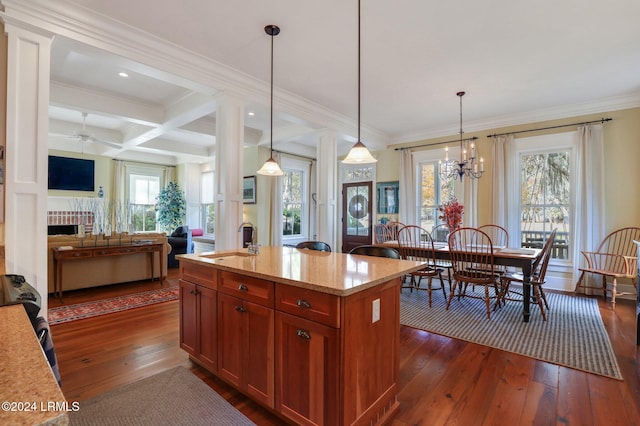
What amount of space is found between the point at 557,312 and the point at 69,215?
949 cm

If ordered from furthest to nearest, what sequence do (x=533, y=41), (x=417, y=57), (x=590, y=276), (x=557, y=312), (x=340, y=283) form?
1. (x=590, y=276)
2. (x=557, y=312)
3. (x=417, y=57)
4. (x=533, y=41)
5. (x=340, y=283)

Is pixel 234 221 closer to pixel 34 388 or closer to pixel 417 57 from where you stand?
pixel 417 57

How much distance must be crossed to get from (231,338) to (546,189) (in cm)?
547

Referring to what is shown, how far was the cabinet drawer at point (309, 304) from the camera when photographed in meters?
1.47

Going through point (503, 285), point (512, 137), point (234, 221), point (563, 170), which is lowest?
point (503, 285)

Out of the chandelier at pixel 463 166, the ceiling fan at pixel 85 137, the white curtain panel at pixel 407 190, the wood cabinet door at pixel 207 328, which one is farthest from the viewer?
the white curtain panel at pixel 407 190

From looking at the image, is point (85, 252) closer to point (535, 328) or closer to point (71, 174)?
point (71, 174)

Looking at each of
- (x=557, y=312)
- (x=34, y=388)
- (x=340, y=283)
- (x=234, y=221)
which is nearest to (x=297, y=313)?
(x=340, y=283)

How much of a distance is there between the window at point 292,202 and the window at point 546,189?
458 cm

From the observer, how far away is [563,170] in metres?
4.96

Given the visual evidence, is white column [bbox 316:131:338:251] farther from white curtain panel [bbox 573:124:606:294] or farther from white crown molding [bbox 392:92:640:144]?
white curtain panel [bbox 573:124:606:294]

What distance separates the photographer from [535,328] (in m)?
3.23

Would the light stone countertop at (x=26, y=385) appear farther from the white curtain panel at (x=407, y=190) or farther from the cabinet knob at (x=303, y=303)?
the white curtain panel at (x=407, y=190)

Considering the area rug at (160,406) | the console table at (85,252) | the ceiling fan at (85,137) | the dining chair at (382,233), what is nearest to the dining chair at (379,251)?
the area rug at (160,406)
